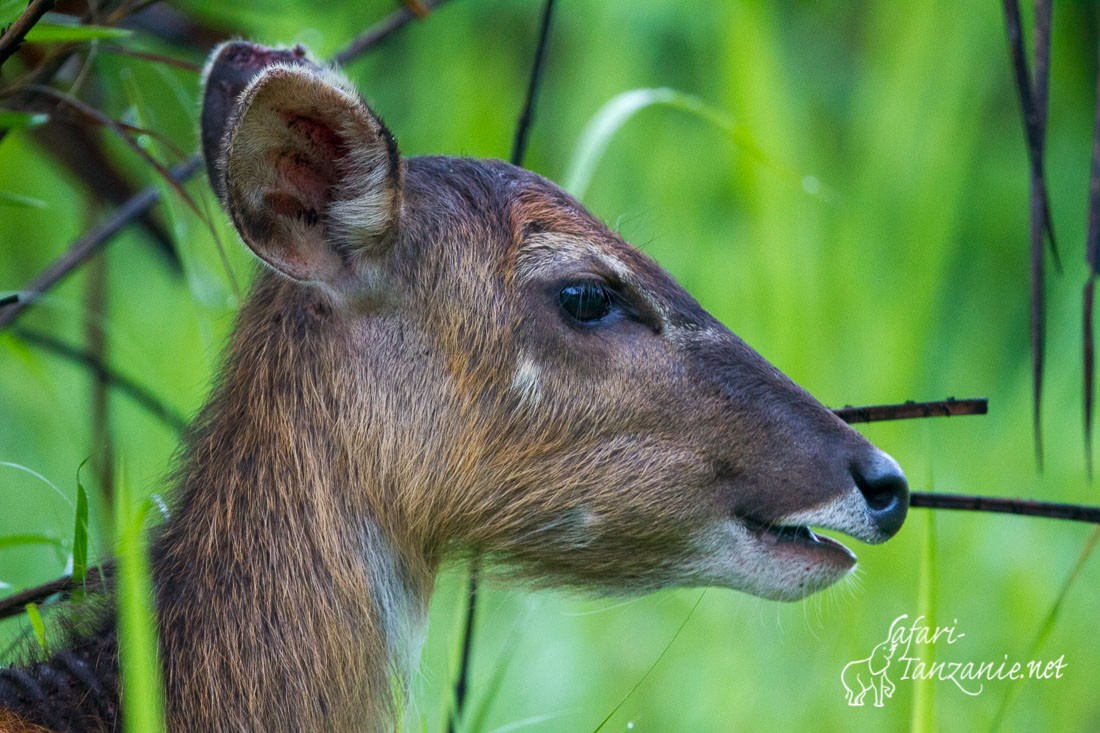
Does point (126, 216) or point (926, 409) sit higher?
point (126, 216)

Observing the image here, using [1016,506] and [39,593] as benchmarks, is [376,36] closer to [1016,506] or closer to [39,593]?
[39,593]

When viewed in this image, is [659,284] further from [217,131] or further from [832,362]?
[832,362]

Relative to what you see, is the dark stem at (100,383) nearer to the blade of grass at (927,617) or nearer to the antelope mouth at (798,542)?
the antelope mouth at (798,542)

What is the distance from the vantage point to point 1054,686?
4.32 metres

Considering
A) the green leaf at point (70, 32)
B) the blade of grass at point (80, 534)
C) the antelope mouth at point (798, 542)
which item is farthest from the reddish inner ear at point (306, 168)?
the antelope mouth at point (798, 542)

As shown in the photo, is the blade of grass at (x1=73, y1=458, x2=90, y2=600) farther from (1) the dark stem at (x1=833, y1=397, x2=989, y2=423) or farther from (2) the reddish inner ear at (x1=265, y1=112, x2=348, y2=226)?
(1) the dark stem at (x1=833, y1=397, x2=989, y2=423)

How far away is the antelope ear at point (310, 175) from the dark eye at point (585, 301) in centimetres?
36

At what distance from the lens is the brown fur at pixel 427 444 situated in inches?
95.2

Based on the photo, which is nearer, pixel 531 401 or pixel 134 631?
pixel 134 631

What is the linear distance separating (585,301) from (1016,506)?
88 cm

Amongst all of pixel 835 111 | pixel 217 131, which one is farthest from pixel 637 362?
pixel 835 111

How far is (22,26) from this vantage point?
7.09 feet

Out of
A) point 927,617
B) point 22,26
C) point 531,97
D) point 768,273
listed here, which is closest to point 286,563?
point 22,26

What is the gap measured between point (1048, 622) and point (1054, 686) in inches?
80.1
